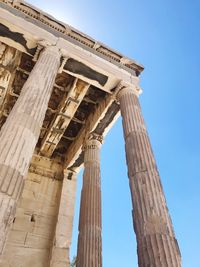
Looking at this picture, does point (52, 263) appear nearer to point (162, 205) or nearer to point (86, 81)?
point (162, 205)

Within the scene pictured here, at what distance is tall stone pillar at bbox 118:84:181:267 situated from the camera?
25.3 ft

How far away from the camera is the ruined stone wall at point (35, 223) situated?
14.3 metres

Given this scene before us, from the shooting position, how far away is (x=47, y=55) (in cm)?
1283

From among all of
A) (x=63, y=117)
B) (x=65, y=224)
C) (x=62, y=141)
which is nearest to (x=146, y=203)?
(x=65, y=224)

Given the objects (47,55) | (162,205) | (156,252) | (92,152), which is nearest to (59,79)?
(47,55)

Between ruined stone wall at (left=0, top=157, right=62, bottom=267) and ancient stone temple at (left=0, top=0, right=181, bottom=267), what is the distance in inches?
2.2

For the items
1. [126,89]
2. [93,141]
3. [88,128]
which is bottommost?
[93,141]

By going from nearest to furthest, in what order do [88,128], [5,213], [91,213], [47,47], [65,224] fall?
[5,213] → [47,47] → [91,213] → [65,224] → [88,128]

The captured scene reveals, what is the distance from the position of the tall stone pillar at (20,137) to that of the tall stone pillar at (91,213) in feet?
21.0

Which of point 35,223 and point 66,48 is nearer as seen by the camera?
point 66,48

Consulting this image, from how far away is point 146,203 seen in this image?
9.10 meters

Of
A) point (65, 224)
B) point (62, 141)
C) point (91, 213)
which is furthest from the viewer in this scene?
point (62, 141)

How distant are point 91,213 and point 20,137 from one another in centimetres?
733

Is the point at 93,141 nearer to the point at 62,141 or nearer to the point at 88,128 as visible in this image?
the point at 88,128
